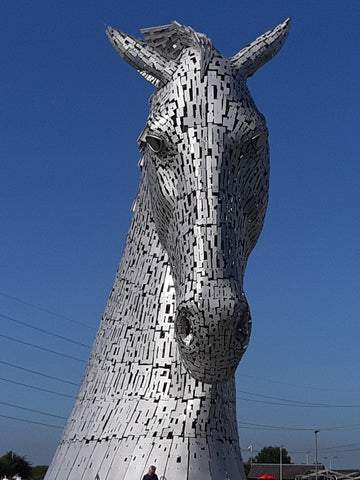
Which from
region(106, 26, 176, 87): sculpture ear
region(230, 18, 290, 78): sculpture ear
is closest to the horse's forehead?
region(106, 26, 176, 87): sculpture ear

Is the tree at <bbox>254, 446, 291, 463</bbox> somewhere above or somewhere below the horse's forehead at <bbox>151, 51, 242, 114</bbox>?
above

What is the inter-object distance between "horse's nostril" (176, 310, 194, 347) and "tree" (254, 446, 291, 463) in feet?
287

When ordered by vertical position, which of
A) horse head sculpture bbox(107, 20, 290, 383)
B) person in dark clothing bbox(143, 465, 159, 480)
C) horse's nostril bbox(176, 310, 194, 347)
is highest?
horse head sculpture bbox(107, 20, 290, 383)

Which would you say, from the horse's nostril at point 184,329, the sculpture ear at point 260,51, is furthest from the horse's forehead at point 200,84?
the horse's nostril at point 184,329

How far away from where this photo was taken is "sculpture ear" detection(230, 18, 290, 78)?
5.47 m

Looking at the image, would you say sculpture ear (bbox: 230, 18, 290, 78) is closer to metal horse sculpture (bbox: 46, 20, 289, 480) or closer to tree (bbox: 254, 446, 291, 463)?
metal horse sculpture (bbox: 46, 20, 289, 480)

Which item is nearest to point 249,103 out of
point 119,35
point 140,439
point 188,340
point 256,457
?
point 119,35

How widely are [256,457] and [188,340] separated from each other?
91225 millimetres

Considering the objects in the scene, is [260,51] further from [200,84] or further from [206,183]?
[206,183]

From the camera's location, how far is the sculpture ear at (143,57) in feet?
17.4

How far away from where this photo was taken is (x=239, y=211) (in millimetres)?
4793

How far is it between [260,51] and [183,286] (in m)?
2.35

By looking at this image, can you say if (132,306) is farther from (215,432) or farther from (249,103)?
(249,103)

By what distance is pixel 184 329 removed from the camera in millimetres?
4344
